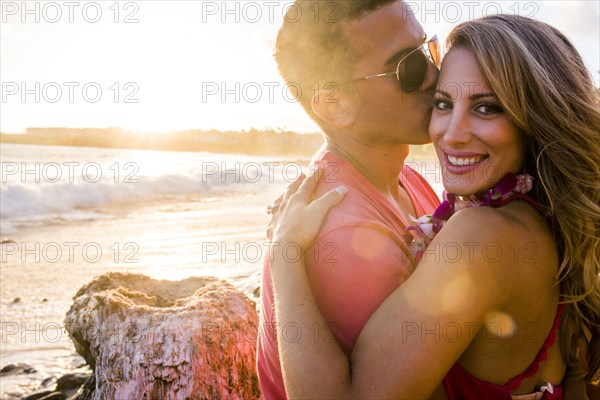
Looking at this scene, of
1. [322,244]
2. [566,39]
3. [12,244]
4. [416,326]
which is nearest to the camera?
[416,326]

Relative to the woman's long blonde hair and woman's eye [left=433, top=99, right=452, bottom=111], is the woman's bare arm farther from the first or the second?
woman's eye [left=433, top=99, right=452, bottom=111]

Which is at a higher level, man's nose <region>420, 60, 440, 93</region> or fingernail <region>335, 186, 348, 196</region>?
man's nose <region>420, 60, 440, 93</region>

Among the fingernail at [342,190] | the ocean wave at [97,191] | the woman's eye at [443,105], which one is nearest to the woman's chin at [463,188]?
the woman's eye at [443,105]

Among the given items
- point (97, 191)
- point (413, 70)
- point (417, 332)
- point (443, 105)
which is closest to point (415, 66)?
point (413, 70)

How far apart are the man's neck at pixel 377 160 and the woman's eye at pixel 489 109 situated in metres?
0.72

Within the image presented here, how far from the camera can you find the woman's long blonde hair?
2.19 metres

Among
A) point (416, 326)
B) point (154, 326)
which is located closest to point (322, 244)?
point (416, 326)

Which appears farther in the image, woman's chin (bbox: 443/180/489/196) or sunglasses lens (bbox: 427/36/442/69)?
sunglasses lens (bbox: 427/36/442/69)

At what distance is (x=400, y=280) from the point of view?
209 centimetres

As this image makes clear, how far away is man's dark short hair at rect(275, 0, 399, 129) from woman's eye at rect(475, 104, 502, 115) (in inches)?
30.3

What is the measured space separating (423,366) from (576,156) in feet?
3.63

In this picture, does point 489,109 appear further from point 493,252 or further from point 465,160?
point 493,252

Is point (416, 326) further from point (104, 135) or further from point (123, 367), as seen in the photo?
point (104, 135)

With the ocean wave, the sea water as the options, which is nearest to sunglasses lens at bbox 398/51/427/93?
the sea water
